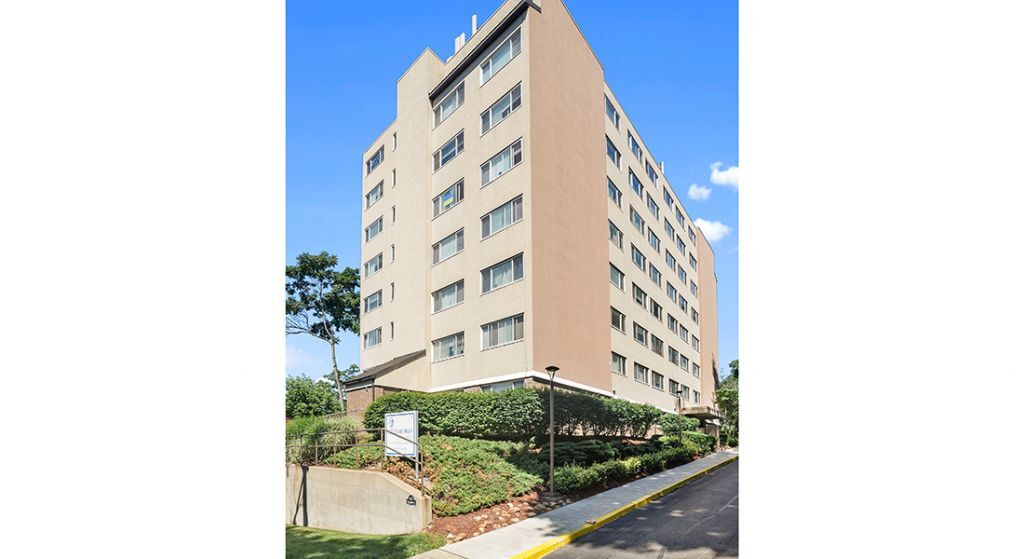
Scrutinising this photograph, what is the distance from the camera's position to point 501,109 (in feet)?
84.3

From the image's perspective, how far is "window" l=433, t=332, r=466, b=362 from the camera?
85.2 ft

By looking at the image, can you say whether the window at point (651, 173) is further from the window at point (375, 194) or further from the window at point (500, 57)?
the window at point (500, 57)

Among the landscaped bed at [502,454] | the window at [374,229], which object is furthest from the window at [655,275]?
the window at [374,229]

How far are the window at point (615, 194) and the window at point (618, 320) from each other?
18.7 feet

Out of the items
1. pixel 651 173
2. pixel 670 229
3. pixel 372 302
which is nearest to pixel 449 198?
pixel 372 302

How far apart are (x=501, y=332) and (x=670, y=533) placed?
13714mm

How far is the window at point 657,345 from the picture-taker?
37.6 m
